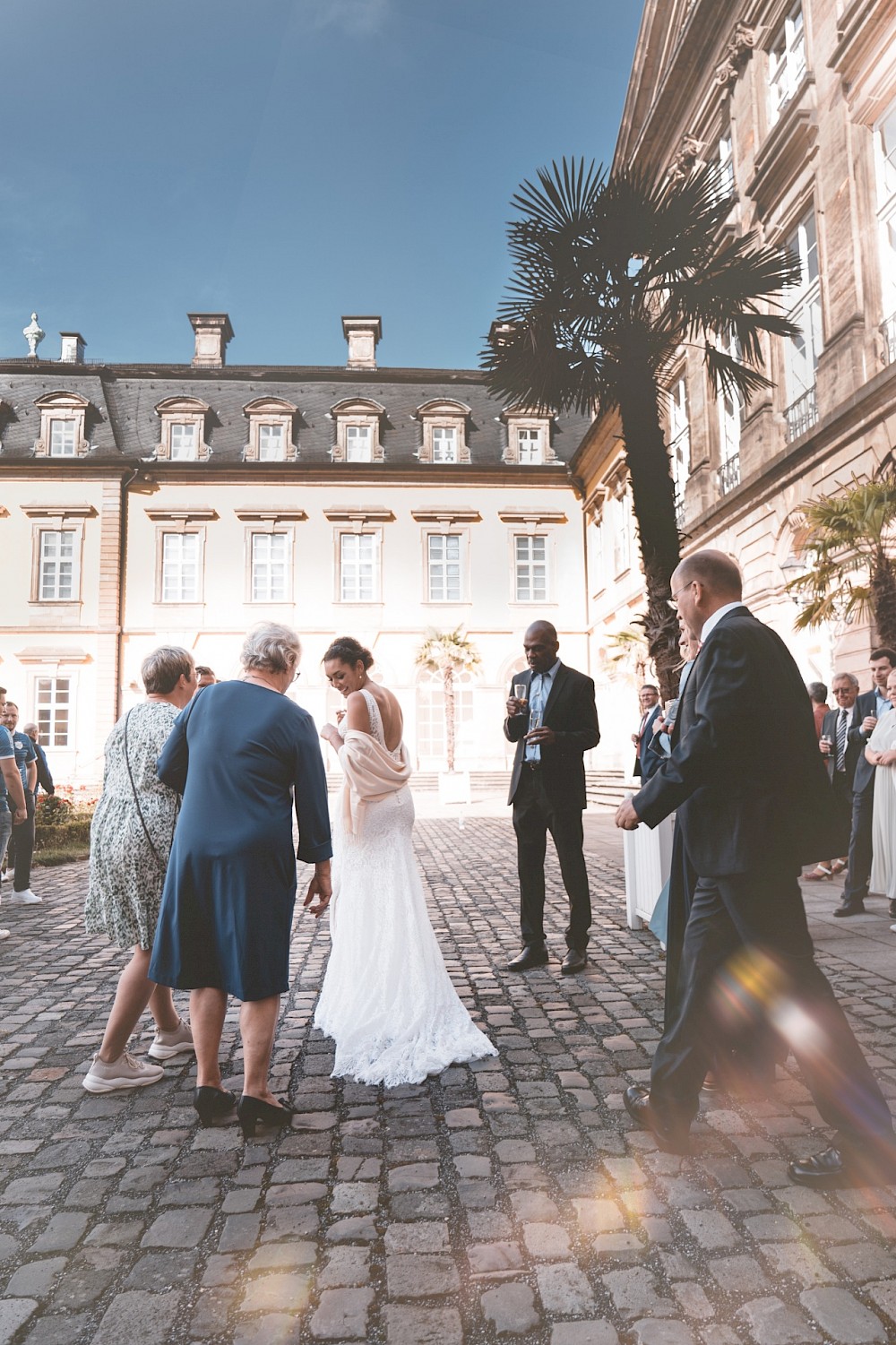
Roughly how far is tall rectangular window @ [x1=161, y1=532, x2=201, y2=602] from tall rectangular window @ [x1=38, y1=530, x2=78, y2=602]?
3.06 meters

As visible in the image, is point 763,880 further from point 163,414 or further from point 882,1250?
point 163,414

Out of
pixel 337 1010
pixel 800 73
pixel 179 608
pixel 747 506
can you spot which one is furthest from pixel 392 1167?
pixel 179 608

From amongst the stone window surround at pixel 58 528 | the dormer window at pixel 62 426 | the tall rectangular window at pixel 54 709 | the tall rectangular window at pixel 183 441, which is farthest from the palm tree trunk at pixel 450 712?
the dormer window at pixel 62 426

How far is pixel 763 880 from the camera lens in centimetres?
268

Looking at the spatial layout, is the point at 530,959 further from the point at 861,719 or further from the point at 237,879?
the point at 861,719

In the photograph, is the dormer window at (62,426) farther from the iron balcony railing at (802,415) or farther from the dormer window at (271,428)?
the iron balcony railing at (802,415)

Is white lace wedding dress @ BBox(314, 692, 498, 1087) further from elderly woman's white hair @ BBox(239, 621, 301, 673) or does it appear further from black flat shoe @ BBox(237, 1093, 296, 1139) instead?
elderly woman's white hair @ BBox(239, 621, 301, 673)

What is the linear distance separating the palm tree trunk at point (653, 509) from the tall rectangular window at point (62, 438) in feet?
92.6

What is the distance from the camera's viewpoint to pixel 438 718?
30766mm

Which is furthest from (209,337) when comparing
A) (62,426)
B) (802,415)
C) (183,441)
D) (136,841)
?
(136,841)

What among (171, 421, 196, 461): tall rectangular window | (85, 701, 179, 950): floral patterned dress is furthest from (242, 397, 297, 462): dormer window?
(85, 701, 179, 950): floral patterned dress

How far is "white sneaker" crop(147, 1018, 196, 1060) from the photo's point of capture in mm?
3996

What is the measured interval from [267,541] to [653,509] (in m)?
25.5

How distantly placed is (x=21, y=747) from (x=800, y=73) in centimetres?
1671
